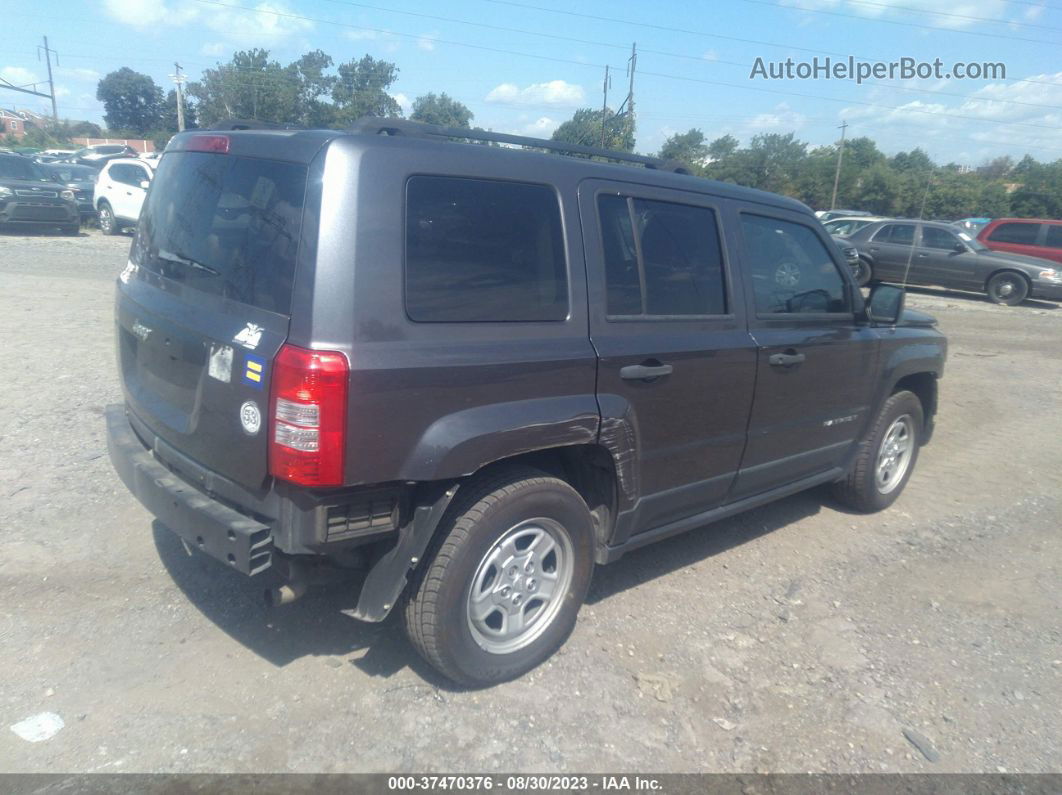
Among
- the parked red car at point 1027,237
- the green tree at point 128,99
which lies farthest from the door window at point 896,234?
the green tree at point 128,99

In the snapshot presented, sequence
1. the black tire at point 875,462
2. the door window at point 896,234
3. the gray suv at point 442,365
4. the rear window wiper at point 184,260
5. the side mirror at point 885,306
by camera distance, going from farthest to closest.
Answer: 1. the door window at point 896,234
2. the black tire at point 875,462
3. the side mirror at point 885,306
4. the rear window wiper at point 184,260
5. the gray suv at point 442,365

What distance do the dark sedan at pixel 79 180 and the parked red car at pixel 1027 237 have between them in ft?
67.6

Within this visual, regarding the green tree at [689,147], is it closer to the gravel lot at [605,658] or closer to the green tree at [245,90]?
the green tree at [245,90]

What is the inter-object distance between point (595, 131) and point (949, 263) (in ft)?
26.6

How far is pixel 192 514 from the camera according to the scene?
2900 millimetres

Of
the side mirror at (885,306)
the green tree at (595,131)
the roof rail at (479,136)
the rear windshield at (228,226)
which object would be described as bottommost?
the side mirror at (885,306)

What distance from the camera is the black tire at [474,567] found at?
2941 millimetres

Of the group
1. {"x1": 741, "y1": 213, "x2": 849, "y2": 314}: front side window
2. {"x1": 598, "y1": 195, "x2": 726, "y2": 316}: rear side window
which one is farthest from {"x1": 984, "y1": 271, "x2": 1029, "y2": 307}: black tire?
{"x1": 598, "y1": 195, "x2": 726, "y2": 316}: rear side window

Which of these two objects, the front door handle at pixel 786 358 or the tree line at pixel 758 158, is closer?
the front door handle at pixel 786 358

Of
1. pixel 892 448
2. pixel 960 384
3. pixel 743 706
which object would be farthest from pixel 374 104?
pixel 743 706

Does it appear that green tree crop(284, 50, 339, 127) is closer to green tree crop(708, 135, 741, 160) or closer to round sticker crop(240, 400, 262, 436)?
green tree crop(708, 135, 741, 160)

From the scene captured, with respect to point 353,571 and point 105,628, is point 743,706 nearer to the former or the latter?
point 353,571

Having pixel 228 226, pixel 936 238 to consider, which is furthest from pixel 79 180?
pixel 228 226

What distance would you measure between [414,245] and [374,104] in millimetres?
29329
